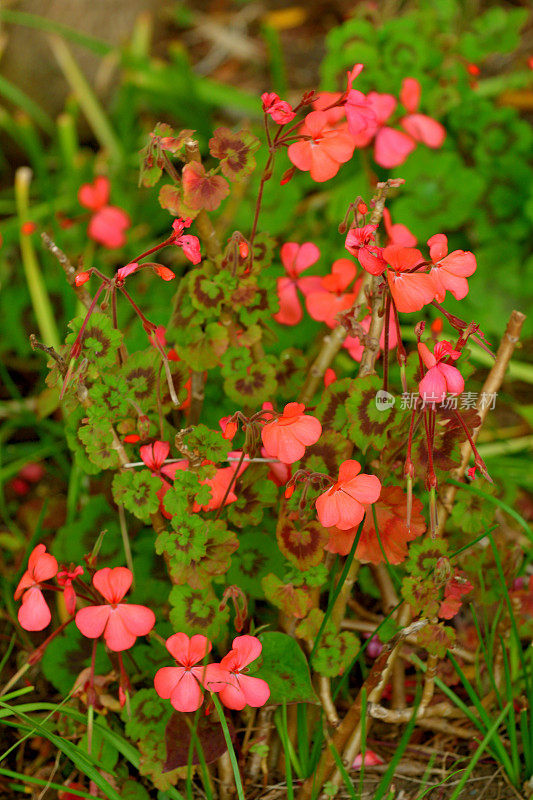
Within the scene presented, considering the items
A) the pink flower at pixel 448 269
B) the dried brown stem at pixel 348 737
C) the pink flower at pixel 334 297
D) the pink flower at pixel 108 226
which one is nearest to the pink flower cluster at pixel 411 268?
the pink flower at pixel 448 269

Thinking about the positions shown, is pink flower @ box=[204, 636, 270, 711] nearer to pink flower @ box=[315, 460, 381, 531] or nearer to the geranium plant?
the geranium plant

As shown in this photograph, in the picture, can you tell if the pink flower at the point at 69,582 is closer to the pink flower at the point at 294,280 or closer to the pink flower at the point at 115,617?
the pink flower at the point at 115,617

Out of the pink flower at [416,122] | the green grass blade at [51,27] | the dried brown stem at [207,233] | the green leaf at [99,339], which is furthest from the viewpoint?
the green grass blade at [51,27]

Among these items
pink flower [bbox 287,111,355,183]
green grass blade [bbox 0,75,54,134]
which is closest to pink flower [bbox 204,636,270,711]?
pink flower [bbox 287,111,355,183]

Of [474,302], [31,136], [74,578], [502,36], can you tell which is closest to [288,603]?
[74,578]

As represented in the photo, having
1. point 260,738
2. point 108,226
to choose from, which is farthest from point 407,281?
point 108,226

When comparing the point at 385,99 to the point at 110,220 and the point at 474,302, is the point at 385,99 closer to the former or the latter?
the point at 474,302
